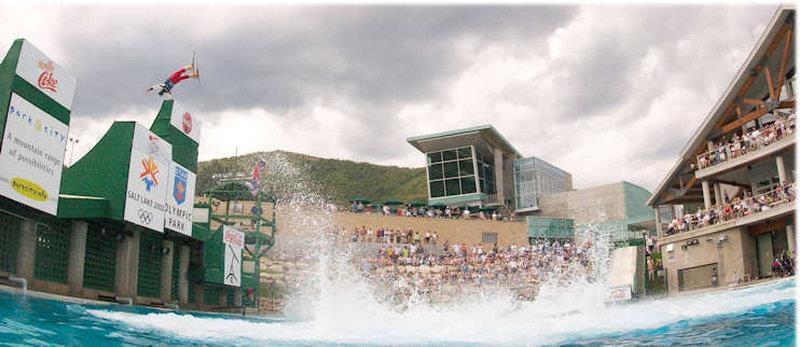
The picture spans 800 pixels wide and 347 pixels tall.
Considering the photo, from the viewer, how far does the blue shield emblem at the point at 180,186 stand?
75.4 feet

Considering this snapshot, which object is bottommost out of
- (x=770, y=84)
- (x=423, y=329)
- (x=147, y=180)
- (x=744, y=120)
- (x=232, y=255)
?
(x=423, y=329)

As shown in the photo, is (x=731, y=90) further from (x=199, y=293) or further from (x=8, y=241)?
(x=8, y=241)

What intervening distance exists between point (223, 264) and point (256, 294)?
5423mm

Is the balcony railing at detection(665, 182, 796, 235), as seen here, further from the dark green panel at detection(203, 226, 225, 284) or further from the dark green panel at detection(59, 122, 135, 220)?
the dark green panel at detection(59, 122, 135, 220)

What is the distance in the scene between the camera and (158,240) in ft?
75.7

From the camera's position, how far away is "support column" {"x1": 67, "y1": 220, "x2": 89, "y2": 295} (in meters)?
18.0

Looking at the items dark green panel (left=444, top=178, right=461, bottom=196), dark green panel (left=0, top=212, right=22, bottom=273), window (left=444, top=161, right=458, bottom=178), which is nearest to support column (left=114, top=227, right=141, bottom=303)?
dark green panel (left=0, top=212, right=22, bottom=273)

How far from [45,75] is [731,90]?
26.1 metres

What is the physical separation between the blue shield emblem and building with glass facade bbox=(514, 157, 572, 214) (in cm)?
4472

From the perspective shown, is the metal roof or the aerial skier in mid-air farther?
the metal roof

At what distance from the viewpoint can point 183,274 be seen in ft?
82.6

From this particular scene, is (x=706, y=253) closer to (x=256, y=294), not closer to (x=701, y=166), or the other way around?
(x=701, y=166)

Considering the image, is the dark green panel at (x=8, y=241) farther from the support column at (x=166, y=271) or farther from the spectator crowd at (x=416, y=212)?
the spectator crowd at (x=416, y=212)

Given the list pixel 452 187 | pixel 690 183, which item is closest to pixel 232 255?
pixel 690 183
